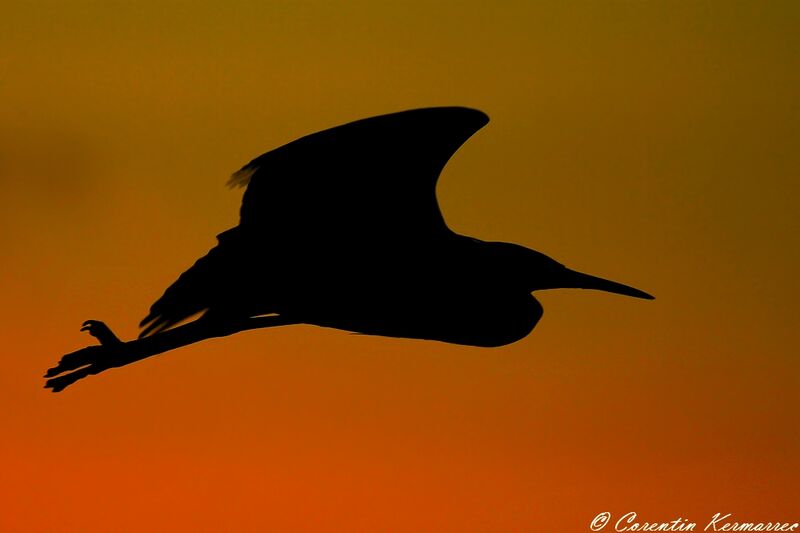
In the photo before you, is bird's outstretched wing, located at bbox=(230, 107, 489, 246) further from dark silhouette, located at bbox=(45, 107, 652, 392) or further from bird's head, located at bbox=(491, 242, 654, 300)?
bird's head, located at bbox=(491, 242, 654, 300)

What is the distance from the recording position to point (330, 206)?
401 cm

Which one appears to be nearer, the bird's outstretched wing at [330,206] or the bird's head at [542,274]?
the bird's outstretched wing at [330,206]

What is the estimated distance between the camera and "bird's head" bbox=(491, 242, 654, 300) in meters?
4.18

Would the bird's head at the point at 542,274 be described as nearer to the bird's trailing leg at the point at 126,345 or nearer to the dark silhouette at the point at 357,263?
the dark silhouette at the point at 357,263

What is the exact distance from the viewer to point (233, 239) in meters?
3.94

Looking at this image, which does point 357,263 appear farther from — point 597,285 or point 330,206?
point 597,285

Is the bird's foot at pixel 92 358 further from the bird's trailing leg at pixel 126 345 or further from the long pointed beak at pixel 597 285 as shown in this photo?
the long pointed beak at pixel 597 285

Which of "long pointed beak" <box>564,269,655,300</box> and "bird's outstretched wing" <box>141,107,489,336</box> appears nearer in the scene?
"bird's outstretched wing" <box>141,107,489,336</box>

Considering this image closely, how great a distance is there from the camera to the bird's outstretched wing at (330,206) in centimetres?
387

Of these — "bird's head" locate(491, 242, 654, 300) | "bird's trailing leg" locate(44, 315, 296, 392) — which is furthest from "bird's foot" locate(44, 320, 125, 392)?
"bird's head" locate(491, 242, 654, 300)

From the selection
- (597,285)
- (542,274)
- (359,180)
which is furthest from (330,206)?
(597,285)

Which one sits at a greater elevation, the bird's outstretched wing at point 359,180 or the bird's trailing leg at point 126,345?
the bird's outstretched wing at point 359,180

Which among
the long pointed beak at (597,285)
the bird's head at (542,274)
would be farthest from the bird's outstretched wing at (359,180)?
the long pointed beak at (597,285)

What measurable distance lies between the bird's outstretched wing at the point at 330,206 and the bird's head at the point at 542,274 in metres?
0.22
